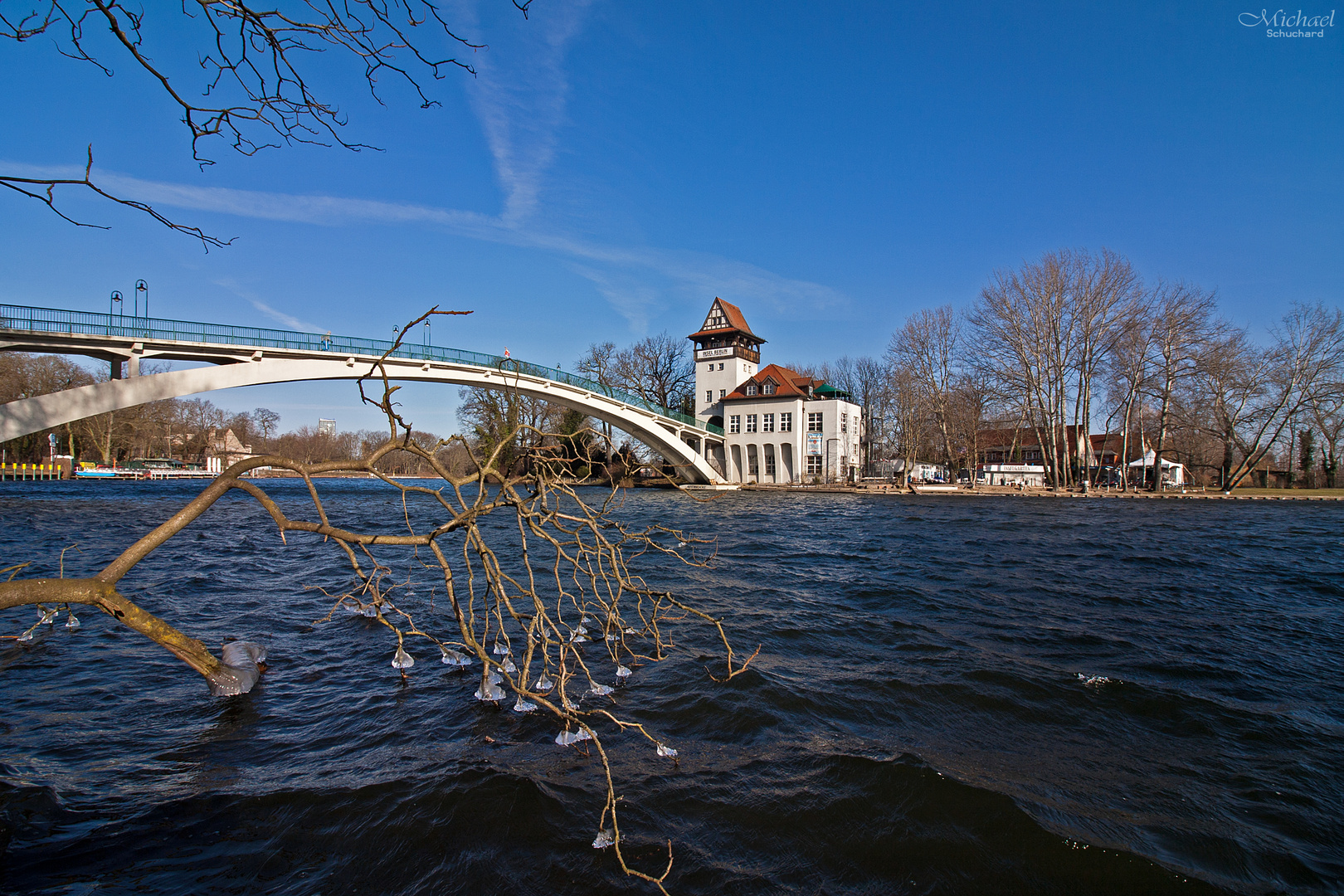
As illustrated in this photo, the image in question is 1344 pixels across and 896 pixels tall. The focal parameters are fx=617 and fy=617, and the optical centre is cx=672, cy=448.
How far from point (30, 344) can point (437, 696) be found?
26078 millimetres

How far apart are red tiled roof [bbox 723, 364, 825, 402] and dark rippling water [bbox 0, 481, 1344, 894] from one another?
35179mm

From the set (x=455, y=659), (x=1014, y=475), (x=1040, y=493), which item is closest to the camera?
(x=455, y=659)

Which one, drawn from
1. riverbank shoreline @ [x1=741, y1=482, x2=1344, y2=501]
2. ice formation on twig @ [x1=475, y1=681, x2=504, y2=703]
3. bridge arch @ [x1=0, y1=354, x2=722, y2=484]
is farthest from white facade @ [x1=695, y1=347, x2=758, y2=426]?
ice formation on twig @ [x1=475, y1=681, x2=504, y2=703]

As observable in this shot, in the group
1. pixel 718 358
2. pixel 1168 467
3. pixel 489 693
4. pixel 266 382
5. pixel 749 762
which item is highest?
pixel 718 358

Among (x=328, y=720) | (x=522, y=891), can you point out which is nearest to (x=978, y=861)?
(x=522, y=891)

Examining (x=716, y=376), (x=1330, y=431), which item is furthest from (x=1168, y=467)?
(x=716, y=376)

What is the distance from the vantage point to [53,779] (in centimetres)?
325

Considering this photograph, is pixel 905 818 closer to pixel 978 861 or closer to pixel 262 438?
pixel 978 861

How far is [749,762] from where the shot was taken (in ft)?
12.0

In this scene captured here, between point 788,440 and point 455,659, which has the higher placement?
point 788,440

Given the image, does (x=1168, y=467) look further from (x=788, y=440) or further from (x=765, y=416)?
(x=765, y=416)

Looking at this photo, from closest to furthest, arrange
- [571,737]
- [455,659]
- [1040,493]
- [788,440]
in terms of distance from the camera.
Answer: [571,737] < [455,659] < [1040,493] < [788,440]

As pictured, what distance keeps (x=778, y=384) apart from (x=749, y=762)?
40.7 metres

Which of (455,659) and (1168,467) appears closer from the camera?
(455,659)
